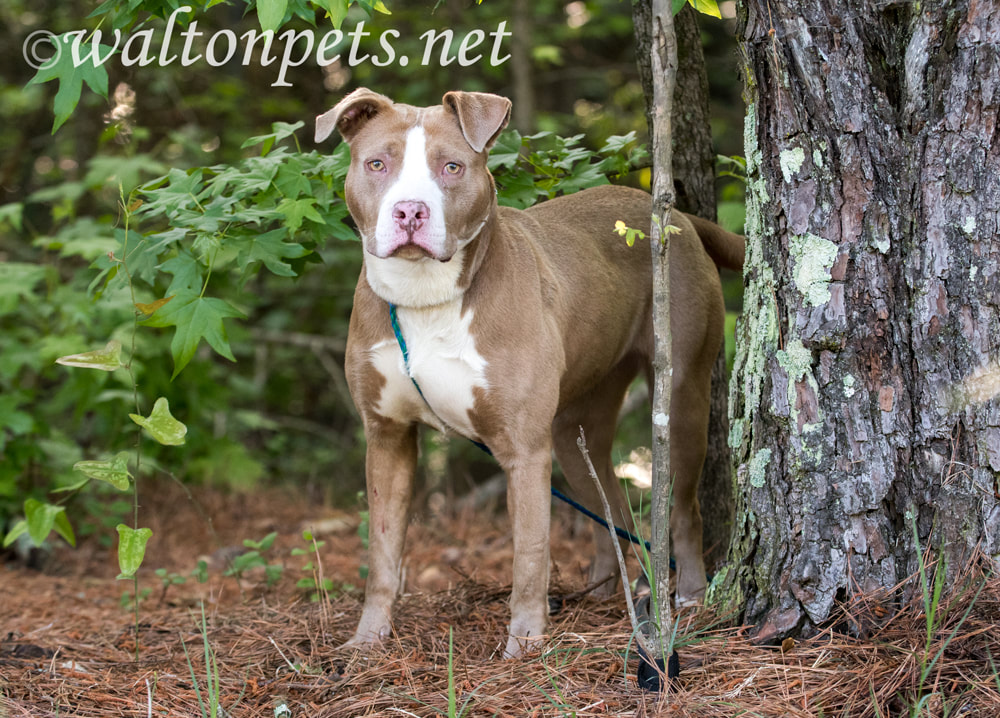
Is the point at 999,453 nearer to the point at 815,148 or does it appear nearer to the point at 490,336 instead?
the point at 815,148

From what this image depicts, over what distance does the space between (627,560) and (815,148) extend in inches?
92.2

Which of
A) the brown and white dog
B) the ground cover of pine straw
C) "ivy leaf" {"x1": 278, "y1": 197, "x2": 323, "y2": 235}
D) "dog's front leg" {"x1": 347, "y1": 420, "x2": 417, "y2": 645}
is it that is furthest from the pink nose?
the ground cover of pine straw

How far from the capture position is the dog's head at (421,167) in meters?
2.86

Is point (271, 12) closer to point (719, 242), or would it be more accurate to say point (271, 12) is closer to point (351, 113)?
point (351, 113)

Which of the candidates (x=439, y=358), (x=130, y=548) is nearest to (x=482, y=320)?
(x=439, y=358)

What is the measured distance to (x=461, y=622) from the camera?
3473 millimetres

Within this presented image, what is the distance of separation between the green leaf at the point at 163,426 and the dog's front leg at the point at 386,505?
0.70 m

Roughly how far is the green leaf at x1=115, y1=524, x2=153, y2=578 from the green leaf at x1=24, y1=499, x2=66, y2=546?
577 millimetres

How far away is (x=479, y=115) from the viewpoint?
10.1 feet

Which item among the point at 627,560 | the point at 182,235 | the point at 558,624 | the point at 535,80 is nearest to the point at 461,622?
the point at 558,624

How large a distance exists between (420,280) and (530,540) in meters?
0.97

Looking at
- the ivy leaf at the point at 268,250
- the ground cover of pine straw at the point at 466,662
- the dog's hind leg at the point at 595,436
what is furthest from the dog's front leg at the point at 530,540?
the ivy leaf at the point at 268,250

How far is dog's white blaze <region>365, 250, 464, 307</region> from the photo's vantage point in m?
3.13

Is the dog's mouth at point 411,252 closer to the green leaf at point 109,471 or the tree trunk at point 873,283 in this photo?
the tree trunk at point 873,283
